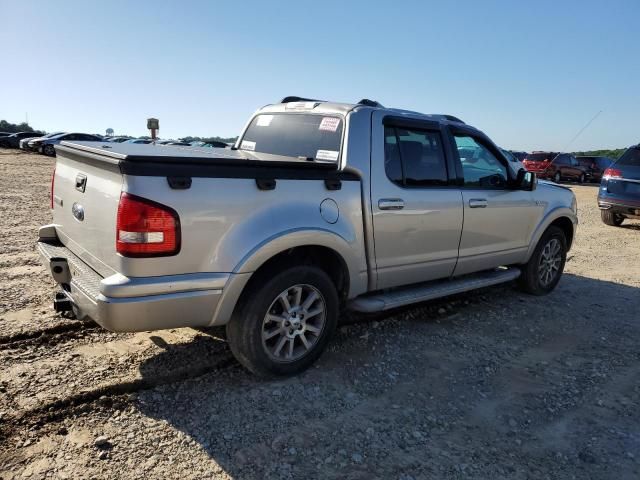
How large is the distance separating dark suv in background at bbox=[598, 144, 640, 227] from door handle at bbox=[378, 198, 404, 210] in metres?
8.82

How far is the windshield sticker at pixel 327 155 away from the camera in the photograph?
13.1 ft

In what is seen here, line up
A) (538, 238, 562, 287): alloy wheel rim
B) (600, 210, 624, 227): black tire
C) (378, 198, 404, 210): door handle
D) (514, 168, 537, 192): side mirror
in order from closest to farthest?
(378, 198, 404, 210): door handle
(514, 168, 537, 192): side mirror
(538, 238, 562, 287): alloy wheel rim
(600, 210, 624, 227): black tire

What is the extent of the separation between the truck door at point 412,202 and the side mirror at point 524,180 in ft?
3.16

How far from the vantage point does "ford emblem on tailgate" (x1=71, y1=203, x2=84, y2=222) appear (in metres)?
3.38

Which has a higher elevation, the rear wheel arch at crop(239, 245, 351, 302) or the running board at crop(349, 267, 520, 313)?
the rear wheel arch at crop(239, 245, 351, 302)

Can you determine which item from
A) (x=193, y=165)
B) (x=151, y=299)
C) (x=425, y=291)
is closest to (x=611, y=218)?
(x=425, y=291)

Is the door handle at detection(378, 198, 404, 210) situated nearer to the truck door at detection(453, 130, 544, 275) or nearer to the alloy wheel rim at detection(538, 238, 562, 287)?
the truck door at detection(453, 130, 544, 275)

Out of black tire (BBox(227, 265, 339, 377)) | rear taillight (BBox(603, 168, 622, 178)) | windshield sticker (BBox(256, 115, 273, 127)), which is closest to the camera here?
black tire (BBox(227, 265, 339, 377))

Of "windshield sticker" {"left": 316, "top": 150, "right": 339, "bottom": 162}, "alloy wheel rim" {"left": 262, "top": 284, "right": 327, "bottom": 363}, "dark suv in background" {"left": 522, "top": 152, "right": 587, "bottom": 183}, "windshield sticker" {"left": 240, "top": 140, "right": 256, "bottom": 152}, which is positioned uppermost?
"dark suv in background" {"left": 522, "top": 152, "right": 587, "bottom": 183}

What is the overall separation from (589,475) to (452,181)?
2.61m

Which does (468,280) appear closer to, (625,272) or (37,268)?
(625,272)

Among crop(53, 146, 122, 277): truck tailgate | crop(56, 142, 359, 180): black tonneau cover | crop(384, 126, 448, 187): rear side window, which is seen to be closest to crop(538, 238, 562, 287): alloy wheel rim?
crop(384, 126, 448, 187): rear side window

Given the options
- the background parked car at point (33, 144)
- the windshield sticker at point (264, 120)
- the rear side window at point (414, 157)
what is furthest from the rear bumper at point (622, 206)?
the background parked car at point (33, 144)

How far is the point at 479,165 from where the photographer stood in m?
5.03
